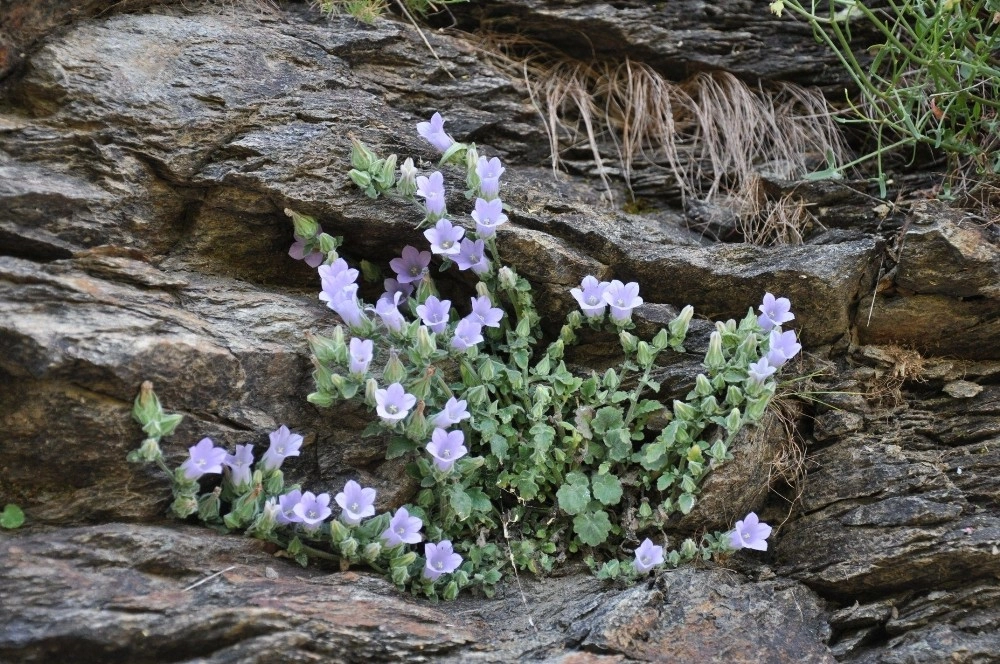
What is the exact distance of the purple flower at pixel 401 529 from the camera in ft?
12.3

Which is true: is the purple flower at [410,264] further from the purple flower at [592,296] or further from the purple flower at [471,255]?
the purple flower at [592,296]

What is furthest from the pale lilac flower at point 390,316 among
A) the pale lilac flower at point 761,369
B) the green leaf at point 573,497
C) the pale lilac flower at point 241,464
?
the pale lilac flower at point 761,369

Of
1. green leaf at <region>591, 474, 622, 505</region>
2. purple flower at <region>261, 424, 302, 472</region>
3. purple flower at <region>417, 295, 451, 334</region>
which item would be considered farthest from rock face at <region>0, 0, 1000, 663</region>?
purple flower at <region>417, 295, 451, 334</region>

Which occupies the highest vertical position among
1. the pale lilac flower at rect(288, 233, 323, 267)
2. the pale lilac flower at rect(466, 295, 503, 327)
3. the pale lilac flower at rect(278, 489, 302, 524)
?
the pale lilac flower at rect(288, 233, 323, 267)

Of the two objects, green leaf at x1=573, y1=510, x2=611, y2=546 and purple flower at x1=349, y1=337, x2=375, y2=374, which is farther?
green leaf at x1=573, y1=510, x2=611, y2=546

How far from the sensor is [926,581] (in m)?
3.93

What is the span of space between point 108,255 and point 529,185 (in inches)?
79.7

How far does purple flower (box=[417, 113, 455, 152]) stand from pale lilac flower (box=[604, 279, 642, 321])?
3.39ft

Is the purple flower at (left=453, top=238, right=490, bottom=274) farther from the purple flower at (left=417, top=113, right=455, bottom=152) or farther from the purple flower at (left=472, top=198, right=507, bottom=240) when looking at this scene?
the purple flower at (left=417, top=113, right=455, bottom=152)

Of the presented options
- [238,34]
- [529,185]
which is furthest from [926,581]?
[238,34]

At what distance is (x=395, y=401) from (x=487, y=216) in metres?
0.98

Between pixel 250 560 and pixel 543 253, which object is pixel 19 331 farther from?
pixel 543 253

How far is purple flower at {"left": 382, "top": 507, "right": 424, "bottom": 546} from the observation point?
375 cm

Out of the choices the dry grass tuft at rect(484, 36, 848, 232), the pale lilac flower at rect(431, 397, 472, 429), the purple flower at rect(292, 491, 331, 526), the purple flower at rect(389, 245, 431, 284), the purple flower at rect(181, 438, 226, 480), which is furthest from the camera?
the dry grass tuft at rect(484, 36, 848, 232)
